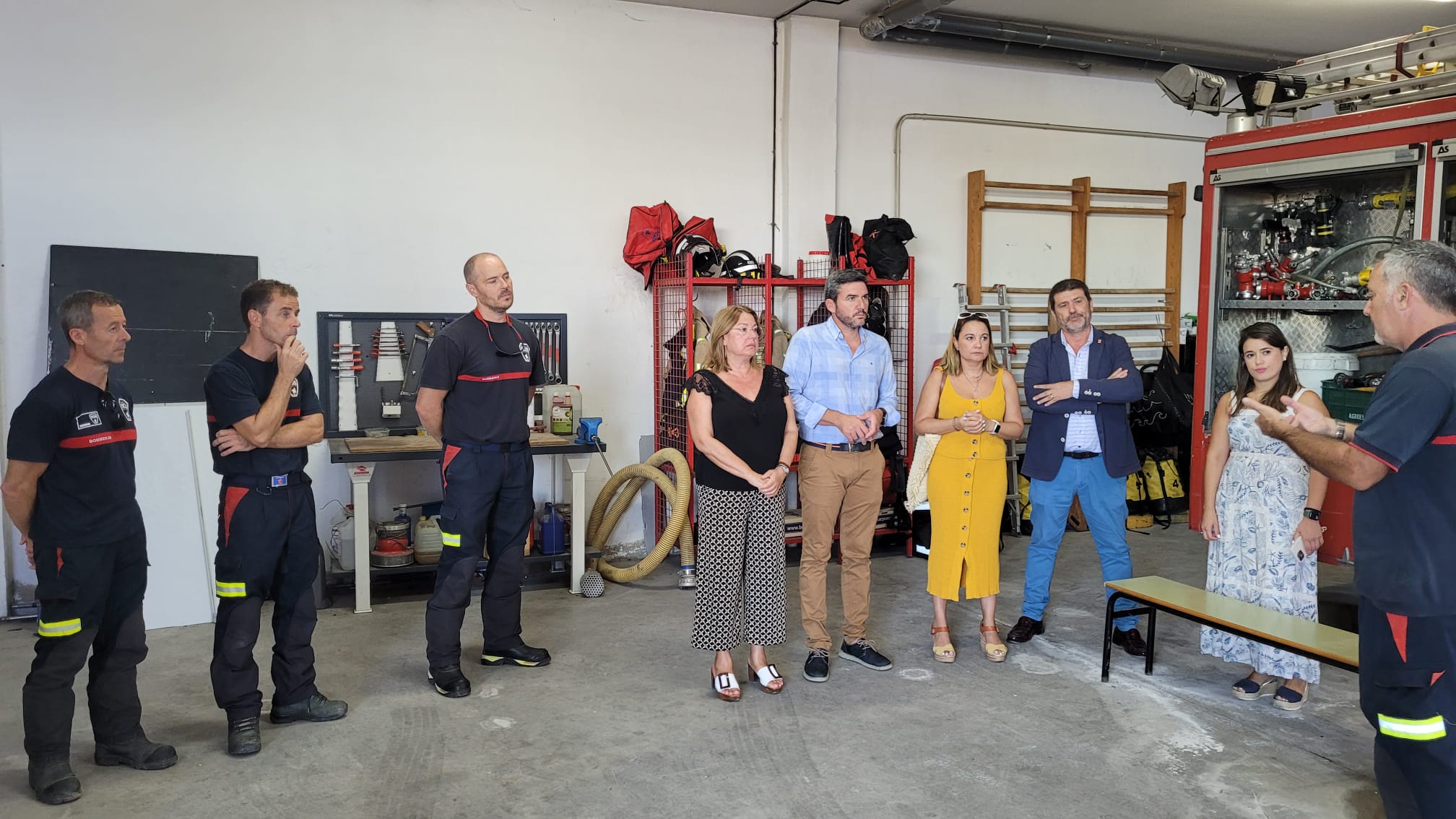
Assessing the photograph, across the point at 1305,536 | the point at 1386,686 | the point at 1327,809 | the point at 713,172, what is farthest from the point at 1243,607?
the point at 713,172

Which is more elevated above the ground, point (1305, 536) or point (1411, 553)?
point (1411, 553)

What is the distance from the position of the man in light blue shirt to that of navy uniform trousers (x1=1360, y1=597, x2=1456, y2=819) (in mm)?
1954

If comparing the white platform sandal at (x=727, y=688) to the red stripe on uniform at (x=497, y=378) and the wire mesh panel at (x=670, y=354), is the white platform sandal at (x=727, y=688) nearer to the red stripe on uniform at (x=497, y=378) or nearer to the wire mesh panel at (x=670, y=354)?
the red stripe on uniform at (x=497, y=378)

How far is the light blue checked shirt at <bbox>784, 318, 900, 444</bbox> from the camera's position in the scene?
4.18 m

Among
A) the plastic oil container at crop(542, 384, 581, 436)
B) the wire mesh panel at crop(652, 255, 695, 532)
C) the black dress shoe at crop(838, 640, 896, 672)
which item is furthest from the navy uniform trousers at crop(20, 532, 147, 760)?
the wire mesh panel at crop(652, 255, 695, 532)

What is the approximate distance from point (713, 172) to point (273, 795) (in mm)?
4622

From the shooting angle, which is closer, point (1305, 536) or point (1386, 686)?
point (1386, 686)

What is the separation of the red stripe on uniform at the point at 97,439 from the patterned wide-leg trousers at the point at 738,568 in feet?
6.45

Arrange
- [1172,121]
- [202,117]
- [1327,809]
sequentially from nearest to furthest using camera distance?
[1327,809] → [202,117] → [1172,121]

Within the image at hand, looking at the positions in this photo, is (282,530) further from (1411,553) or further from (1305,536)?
(1305,536)

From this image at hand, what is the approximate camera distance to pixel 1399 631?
2.43m

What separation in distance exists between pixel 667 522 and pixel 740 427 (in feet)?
8.56

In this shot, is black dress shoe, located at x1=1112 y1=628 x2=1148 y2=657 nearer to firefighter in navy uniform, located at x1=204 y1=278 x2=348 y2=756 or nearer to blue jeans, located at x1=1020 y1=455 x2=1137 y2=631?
blue jeans, located at x1=1020 y1=455 x2=1137 y2=631

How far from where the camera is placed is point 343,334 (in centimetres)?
580
